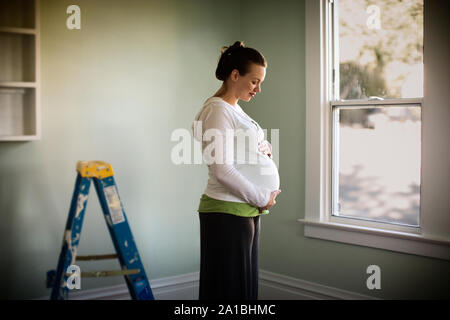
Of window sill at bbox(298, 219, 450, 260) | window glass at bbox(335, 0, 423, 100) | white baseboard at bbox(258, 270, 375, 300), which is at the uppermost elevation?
window glass at bbox(335, 0, 423, 100)

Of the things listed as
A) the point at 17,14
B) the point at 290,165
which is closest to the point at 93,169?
the point at 17,14

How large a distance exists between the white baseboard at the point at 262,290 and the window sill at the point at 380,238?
30 centimetres

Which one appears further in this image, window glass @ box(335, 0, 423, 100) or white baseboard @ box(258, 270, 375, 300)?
white baseboard @ box(258, 270, 375, 300)

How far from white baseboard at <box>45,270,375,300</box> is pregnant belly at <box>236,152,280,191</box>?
1078 mm

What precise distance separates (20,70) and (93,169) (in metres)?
0.60

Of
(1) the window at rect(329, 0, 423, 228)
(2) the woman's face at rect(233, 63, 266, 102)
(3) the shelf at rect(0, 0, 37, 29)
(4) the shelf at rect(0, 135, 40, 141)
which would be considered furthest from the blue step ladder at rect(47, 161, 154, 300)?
(1) the window at rect(329, 0, 423, 228)

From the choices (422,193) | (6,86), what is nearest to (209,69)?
(6,86)

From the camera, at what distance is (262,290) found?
3.16 metres

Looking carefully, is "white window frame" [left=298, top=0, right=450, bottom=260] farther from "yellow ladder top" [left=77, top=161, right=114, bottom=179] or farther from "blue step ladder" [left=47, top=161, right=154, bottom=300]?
"yellow ladder top" [left=77, top=161, right=114, bottom=179]

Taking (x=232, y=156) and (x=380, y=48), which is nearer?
(x=232, y=156)

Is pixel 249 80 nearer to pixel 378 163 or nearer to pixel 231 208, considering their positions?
pixel 231 208

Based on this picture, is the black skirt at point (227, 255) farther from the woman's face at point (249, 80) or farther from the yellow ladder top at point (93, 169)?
the yellow ladder top at point (93, 169)

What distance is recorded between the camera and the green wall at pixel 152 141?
2.51 m

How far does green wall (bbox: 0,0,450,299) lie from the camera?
8.22 feet
